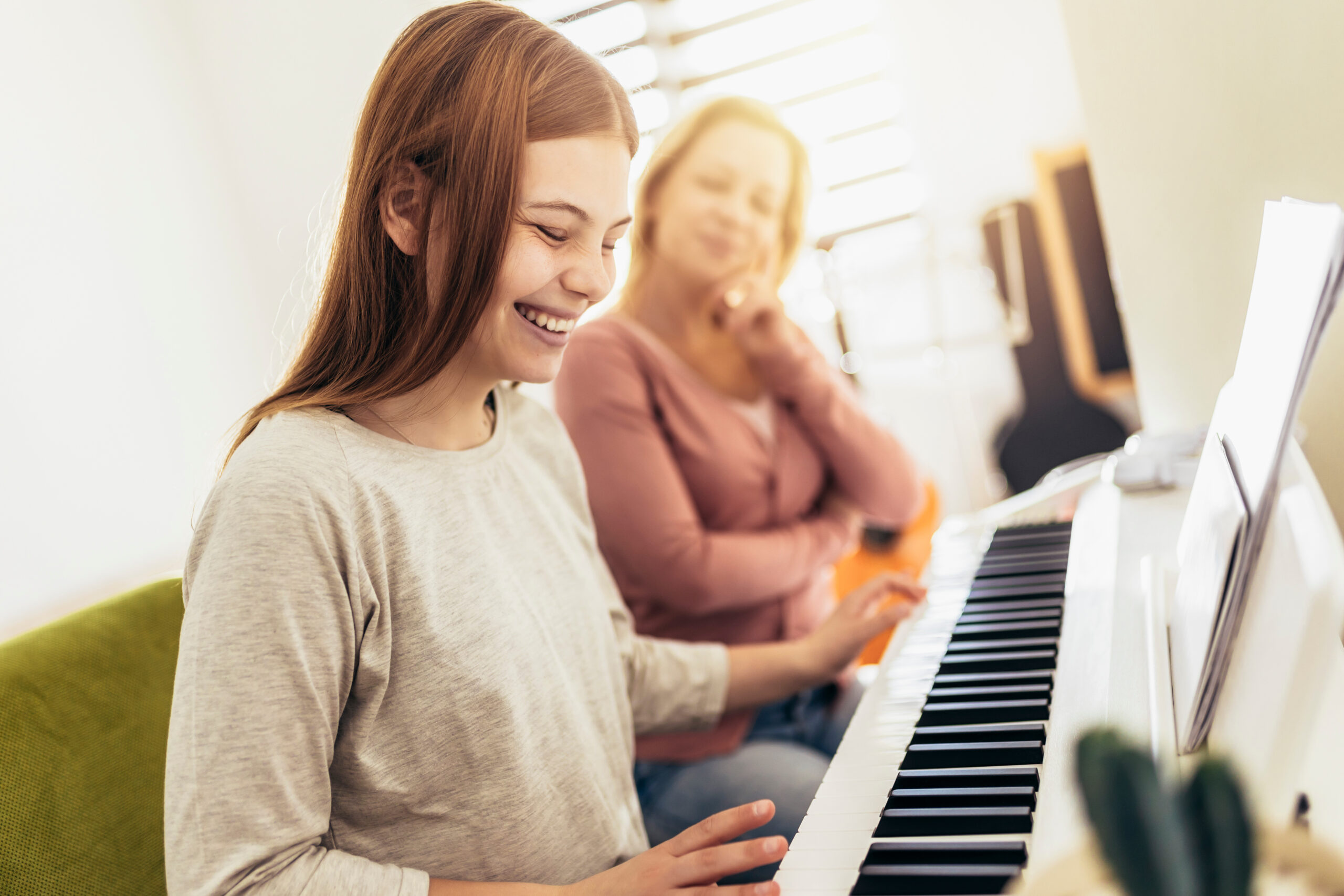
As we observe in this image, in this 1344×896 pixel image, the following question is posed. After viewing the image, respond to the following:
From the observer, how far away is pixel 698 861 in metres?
0.70

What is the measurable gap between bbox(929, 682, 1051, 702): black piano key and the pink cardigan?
17.7 inches

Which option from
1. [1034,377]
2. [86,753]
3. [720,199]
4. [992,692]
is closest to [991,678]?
[992,692]

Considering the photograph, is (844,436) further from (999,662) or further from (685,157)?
(999,662)

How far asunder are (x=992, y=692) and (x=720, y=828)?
286 millimetres

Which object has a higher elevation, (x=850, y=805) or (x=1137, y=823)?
(x=1137, y=823)

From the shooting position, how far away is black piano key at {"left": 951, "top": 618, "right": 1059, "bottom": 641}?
92 centimetres

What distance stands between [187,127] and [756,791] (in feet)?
6.63

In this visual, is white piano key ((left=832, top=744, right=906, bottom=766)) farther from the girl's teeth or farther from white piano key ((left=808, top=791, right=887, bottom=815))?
the girl's teeth

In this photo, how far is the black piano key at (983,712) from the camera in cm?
76

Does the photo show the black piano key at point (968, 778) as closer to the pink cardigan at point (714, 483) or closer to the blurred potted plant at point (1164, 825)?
the blurred potted plant at point (1164, 825)

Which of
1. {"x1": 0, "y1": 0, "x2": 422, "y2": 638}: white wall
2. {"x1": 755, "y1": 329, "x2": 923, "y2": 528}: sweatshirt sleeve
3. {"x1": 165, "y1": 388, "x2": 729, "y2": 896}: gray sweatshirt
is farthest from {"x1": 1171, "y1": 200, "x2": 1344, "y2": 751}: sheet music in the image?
{"x1": 0, "y1": 0, "x2": 422, "y2": 638}: white wall

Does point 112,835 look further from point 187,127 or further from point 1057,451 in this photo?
point 1057,451

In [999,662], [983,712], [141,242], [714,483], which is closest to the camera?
[983,712]

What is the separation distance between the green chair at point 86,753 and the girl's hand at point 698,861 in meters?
0.45
